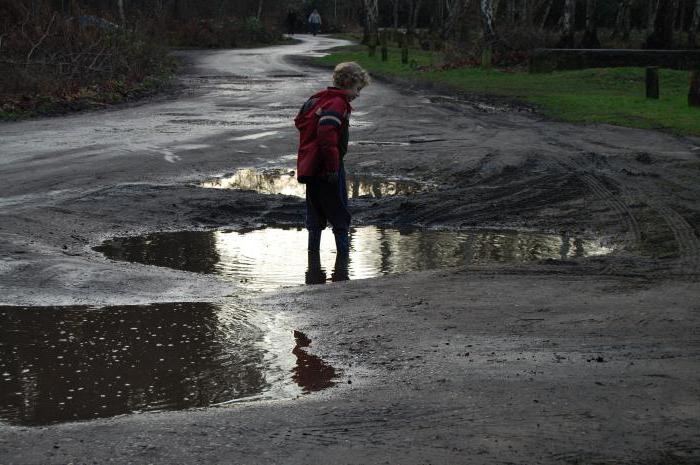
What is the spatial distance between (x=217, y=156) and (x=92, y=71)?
1185 cm

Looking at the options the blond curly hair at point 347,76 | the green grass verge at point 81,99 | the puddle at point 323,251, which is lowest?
the puddle at point 323,251

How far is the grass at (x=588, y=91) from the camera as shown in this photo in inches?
728

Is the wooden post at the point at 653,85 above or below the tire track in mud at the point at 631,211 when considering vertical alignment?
above

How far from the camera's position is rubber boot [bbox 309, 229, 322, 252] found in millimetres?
9477

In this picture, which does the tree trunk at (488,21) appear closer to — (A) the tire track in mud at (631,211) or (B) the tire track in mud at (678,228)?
(A) the tire track in mud at (631,211)

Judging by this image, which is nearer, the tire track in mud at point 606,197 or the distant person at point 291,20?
the tire track in mud at point 606,197

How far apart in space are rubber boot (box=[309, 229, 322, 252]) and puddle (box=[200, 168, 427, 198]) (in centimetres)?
239

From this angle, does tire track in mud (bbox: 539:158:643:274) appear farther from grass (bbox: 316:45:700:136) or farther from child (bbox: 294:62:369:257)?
grass (bbox: 316:45:700:136)

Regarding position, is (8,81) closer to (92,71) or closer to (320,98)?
(92,71)

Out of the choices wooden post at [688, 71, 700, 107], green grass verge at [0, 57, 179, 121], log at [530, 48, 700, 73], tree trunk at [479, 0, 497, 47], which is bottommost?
green grass verge at [0, 57, 179, 121]

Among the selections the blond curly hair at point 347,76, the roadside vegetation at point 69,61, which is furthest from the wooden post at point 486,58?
the blond curly hair at point 347,76

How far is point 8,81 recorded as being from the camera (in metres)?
21.7

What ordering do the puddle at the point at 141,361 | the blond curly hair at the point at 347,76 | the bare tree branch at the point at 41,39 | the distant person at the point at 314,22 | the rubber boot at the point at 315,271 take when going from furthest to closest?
the distant person at the point at 314,22 → the bare tree branch at the point at 41,39 → the blond curly hair at the point at 347,76 → the rubber boot at the point at 315,271 → the puddle at the point at 141,361

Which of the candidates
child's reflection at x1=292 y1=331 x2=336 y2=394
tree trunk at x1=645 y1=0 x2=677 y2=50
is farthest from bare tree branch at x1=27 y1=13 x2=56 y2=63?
tree trunk at x1=645 y1=0 x2=677 y2=50
